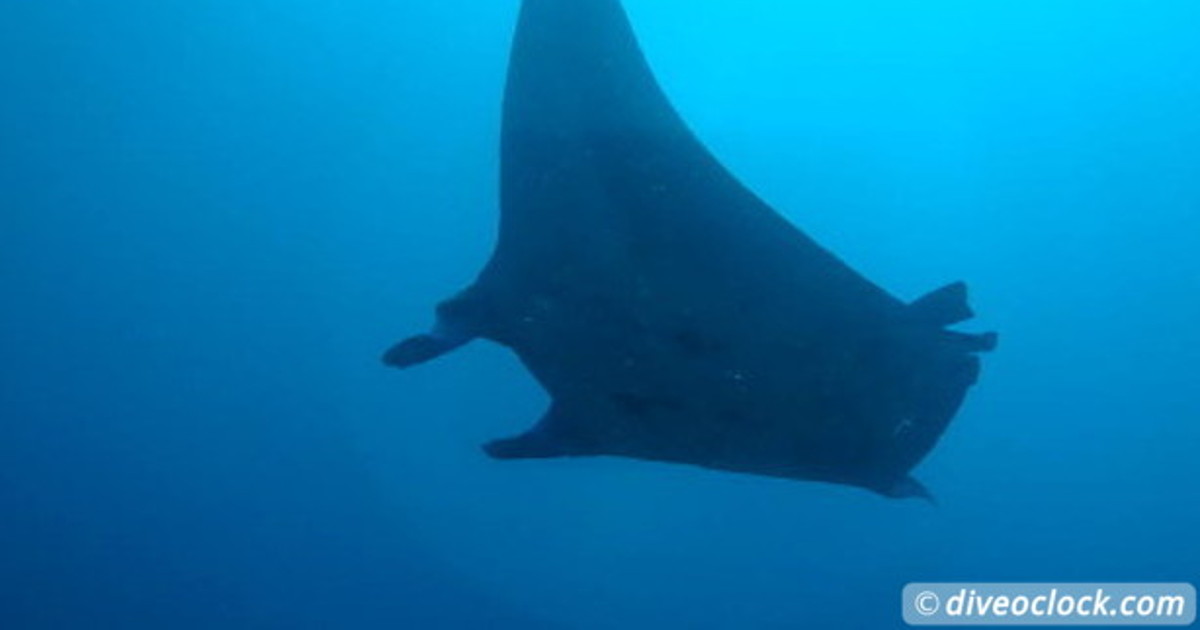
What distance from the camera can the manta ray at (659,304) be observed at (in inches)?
144

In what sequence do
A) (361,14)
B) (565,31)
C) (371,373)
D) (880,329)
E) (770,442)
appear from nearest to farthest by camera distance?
(565,31) < (880,329) < (770,442) < (361,14) < (371,373)

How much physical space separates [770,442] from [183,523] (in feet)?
39.5

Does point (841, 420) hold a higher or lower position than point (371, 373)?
lower

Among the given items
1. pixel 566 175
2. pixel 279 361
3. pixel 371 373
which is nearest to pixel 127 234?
pixel 279 361

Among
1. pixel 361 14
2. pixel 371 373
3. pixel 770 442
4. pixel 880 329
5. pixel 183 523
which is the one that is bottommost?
pixel 770 442

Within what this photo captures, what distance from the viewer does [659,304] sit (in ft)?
13.0

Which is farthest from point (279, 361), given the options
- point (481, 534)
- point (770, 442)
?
point (770, 442)

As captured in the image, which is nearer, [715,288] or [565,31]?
[565,31]

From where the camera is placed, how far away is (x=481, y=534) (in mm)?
14258

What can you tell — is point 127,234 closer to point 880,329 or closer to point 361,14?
point 361,14

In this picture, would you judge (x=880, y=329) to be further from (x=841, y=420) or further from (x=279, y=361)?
(x=279, y=361)

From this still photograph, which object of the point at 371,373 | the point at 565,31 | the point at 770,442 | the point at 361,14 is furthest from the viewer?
the point at 371,373

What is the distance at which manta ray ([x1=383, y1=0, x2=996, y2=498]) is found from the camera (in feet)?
12.0

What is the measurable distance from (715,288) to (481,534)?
10918 millimetres
